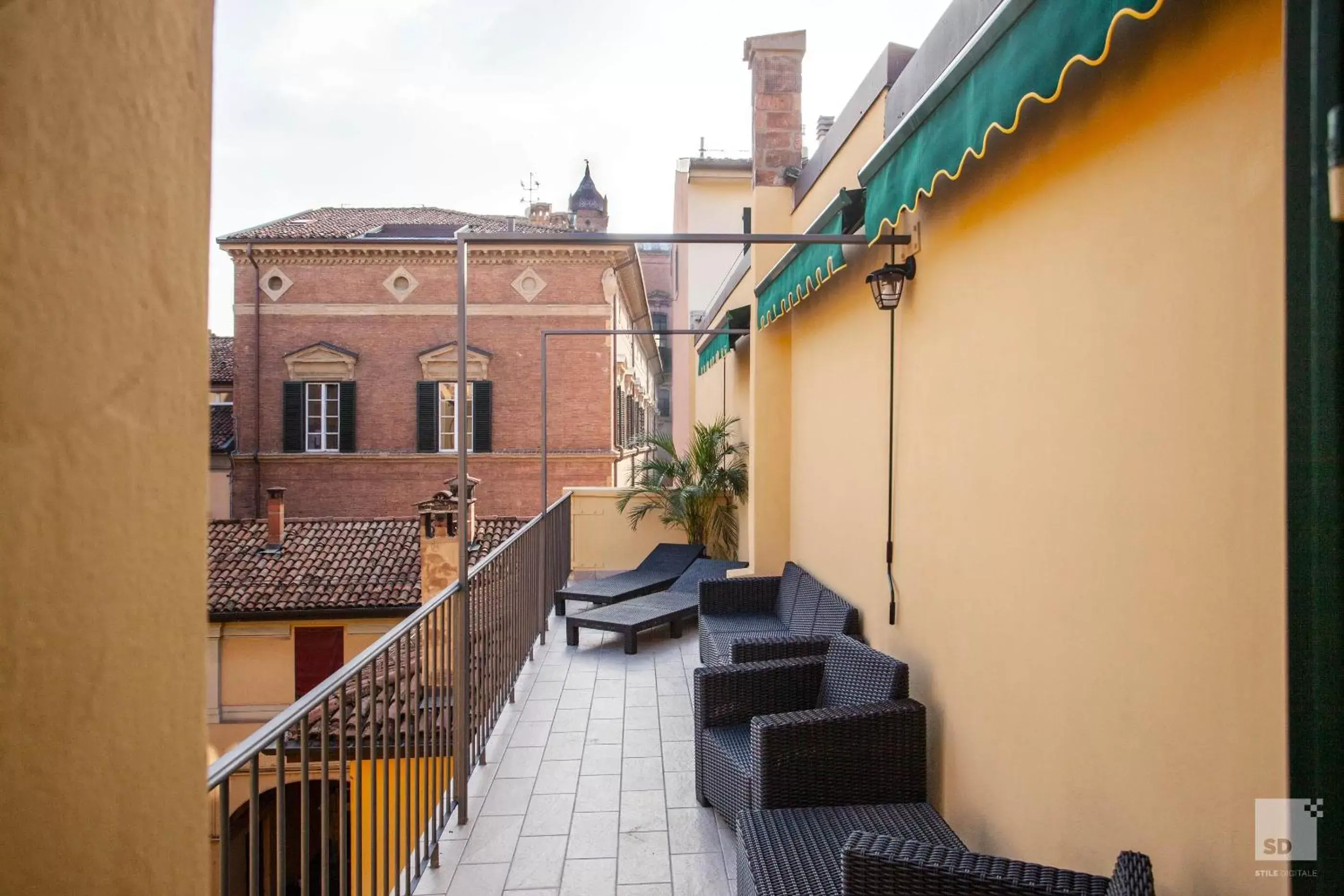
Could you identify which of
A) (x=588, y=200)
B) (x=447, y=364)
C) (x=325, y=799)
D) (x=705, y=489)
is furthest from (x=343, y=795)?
(x=588, y=200)

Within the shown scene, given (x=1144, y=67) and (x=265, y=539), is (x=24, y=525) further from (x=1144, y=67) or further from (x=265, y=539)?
(x=265, y=539)

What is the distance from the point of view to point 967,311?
10.1ft

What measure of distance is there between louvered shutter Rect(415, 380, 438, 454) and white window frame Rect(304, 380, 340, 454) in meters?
1.88

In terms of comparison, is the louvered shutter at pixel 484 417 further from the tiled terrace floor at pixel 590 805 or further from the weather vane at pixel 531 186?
the weather vane at pixel 531 186

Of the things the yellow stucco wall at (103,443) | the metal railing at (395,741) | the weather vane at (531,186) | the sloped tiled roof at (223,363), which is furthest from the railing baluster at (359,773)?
the weather vane at (531,186)

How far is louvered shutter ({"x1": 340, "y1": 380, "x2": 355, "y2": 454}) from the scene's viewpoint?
19094 mm

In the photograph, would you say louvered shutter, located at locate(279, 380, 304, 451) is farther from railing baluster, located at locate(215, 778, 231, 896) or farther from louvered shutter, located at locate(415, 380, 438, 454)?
railing baluster, located at locate(215, 778, 231, 896)

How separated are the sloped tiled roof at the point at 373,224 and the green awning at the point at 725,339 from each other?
10.6m

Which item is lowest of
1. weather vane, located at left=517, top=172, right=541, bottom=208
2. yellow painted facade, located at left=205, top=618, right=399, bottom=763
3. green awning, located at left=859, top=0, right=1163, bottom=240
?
yellow painted facade, located at left=205, top=618, right=399, bottom=763

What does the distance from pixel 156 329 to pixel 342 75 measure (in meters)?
1.42

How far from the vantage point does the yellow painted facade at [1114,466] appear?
1.59m

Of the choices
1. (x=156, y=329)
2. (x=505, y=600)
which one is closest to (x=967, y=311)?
(x=156, y=329)

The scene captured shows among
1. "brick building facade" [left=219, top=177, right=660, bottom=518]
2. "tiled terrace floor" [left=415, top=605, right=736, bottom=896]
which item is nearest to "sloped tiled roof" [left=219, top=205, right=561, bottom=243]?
"brick building facade" [left=219, top=177, right=660, bottom=518]

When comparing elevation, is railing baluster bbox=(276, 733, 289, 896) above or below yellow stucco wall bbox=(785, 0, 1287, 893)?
below
